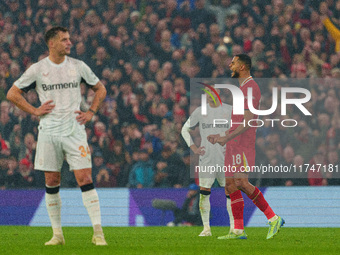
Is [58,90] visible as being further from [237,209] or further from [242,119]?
[237,209]

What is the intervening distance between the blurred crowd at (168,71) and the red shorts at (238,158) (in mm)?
4934

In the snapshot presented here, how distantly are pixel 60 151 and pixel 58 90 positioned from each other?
2.03 feet

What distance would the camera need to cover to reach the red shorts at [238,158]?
27.2 feet

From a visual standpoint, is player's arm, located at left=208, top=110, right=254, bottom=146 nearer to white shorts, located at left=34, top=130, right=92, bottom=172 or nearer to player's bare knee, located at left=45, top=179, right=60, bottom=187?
white shorts, located at left=34, top=130, right=92, bottom=172

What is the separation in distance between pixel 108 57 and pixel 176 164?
386cm

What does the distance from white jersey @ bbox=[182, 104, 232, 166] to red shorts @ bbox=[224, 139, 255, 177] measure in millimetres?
2198

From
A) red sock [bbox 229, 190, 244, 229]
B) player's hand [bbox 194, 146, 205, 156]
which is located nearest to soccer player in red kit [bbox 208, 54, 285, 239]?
red sock [bbox 229, 190, 244, 229]

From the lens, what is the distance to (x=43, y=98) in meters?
7.10

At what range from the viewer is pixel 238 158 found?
8320mm

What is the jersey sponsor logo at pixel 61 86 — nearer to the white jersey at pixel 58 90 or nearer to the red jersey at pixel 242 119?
the white jersey at pixel 58 90

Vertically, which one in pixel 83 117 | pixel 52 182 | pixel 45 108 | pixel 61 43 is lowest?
pixel 52 182

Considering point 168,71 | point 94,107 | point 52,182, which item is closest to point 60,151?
point 52,182

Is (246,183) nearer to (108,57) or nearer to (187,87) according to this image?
(187,87)

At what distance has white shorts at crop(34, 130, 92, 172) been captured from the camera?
6.96m
